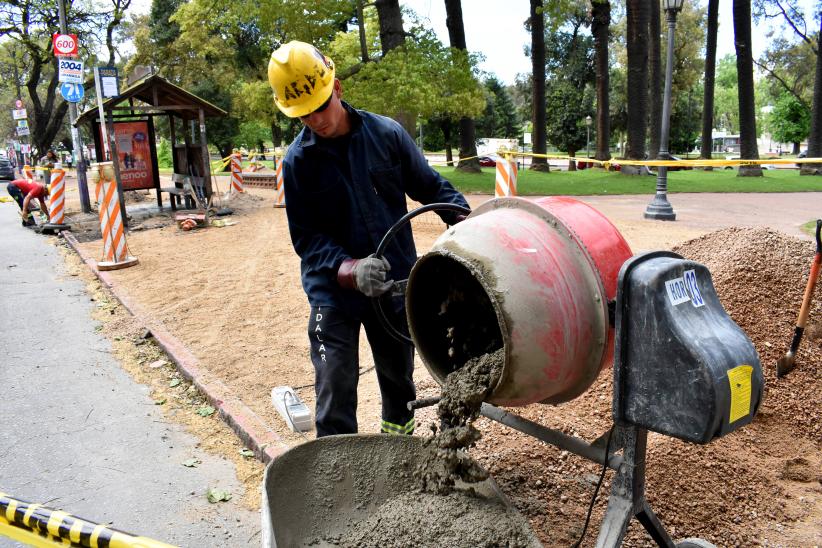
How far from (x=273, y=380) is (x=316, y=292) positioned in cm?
225

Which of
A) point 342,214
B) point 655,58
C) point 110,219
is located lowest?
point 110,219

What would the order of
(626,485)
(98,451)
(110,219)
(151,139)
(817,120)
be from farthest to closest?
(817,120), (151,139), (110,219), (98,451), (626,485)

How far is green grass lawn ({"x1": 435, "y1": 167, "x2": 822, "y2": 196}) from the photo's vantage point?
20.5 m

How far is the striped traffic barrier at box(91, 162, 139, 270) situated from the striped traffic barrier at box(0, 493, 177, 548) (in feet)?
26.4

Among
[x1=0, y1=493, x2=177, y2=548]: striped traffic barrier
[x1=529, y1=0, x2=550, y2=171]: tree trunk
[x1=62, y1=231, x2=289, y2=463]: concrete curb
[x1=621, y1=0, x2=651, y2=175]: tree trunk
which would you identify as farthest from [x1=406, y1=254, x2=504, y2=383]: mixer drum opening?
[x1=529, y1=0, x2=550, y2=171]: tree trunk

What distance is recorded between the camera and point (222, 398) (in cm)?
459

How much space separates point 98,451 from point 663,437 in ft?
10.9

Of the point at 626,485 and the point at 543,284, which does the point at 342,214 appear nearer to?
the point at 543,284

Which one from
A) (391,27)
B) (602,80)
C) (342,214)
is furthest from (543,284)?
(602,80)

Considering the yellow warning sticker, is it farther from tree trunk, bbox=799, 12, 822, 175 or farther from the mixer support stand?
tree trunk, bbox=799, 12, 822, 175

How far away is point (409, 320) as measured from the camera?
2.38 meters

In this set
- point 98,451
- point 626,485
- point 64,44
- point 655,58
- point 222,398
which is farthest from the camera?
point 655,58

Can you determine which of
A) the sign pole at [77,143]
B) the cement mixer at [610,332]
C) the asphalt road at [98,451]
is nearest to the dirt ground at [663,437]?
the asphalt road at [98,451]

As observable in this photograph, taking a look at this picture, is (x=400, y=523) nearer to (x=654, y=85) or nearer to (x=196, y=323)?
(x=196, y=323)
